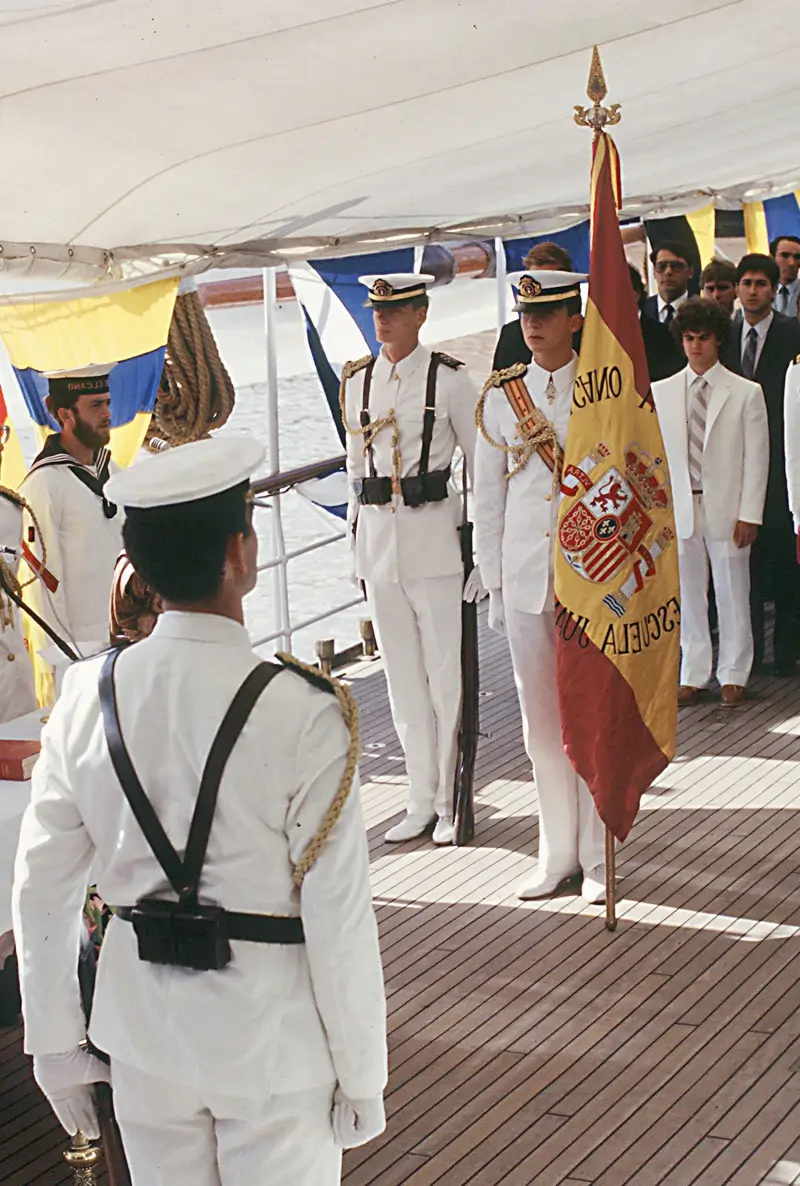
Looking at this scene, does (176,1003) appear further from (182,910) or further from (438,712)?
(438,712)

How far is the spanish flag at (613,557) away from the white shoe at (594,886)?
38 cm

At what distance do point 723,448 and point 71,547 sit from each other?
8.48 ft

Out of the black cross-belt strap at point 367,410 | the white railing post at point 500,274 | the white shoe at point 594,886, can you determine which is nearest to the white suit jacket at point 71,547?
the black cross-belt strap at point 367,410

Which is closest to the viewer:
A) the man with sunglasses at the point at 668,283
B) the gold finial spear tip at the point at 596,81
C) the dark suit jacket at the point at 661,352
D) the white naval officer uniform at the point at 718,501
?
the gold finial spear tip at the point at 596,81

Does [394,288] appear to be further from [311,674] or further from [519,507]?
[311,674]

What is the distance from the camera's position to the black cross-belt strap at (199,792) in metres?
1.72

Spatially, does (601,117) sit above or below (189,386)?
above

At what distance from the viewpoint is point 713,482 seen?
565 cm

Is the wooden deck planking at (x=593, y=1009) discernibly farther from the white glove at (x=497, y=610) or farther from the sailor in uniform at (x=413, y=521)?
the white glove at (x=497, y=610)

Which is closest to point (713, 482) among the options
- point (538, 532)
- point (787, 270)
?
point (538, 532)

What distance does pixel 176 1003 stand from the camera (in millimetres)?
1794

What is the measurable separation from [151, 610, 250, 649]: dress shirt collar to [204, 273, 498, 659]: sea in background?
318cm

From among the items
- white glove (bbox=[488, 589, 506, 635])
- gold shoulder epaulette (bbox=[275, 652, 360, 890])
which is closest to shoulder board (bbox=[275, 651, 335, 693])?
gold shoulder epaulette (bbox=[275, 652, 360, 890])

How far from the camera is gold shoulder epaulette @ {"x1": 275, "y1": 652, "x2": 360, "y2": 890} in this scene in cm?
173
